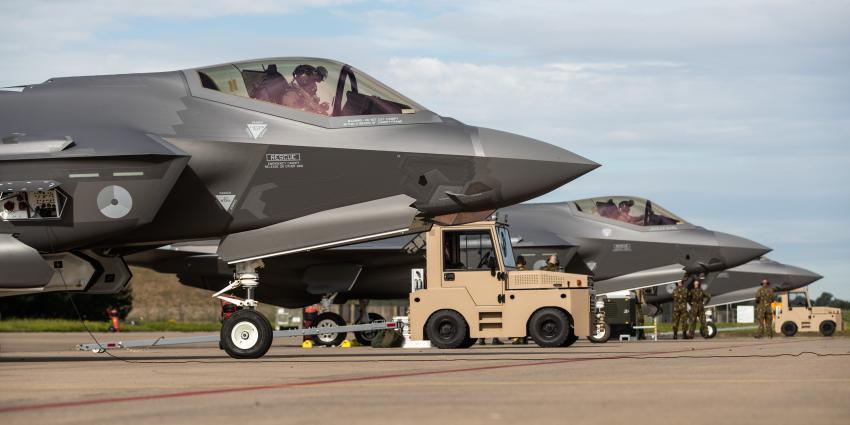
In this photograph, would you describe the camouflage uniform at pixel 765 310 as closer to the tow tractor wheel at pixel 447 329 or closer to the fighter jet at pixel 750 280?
the fighter jet at pixel 750 280

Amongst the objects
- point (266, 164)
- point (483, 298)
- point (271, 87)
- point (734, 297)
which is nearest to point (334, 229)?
point (266, 164)

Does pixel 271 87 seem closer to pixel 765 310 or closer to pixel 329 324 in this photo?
pixel 329 324

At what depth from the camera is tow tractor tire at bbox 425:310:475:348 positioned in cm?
1919

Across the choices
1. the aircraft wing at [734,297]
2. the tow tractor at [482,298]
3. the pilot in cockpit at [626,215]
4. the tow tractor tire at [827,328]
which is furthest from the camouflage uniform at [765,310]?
the tow tractor at [482,298]

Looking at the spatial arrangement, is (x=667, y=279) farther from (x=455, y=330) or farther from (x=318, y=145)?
(x=318, y=145)

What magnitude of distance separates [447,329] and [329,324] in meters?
5.12

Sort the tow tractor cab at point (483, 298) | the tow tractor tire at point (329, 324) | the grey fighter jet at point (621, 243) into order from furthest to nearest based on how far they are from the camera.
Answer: the grey fighter jet at point (621, 243) → the tow tractor tire at point (329, 324) → the tow tractor cab at point (483, 298)

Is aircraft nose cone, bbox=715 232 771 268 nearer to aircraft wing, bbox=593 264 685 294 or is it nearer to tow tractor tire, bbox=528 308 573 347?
aircraft wing, bbox=593 264 685 294

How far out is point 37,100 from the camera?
15.0m

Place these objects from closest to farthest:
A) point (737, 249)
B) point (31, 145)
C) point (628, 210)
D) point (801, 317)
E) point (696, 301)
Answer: point (31, 145) → point (696, 301) → point (628, 210) → point (737, 249) → point (801, 317)

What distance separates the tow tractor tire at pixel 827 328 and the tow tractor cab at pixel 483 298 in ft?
73.0

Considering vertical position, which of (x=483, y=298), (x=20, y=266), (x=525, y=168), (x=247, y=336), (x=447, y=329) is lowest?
(x=247, y=336)

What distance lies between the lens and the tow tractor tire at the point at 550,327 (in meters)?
19.4

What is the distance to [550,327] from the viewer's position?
766 inches
